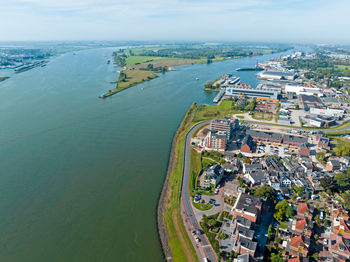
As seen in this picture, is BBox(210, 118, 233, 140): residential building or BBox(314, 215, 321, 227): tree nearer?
BBox(314, 215, 321, 227): tree

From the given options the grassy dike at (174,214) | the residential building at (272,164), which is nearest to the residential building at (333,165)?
the residential building at (272,164)

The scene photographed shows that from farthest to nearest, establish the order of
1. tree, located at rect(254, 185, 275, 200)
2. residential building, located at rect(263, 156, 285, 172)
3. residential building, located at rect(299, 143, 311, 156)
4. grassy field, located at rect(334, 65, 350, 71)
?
1. grassy field, located at rect(334, 65, 350, 71)
2. residential building, located at rect(299, 143, 311, 156)
3. residential building, located at rect(263, 156, 285, 172)
4. tree, located at rect(254, 185, 275, 200)

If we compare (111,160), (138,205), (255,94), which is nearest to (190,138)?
(111,160)

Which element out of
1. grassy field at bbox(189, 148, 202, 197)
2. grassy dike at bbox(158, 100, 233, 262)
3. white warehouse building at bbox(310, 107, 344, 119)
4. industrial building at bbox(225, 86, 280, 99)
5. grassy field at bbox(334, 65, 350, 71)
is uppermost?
grassy field at bbox(334, 65, 350, 71)

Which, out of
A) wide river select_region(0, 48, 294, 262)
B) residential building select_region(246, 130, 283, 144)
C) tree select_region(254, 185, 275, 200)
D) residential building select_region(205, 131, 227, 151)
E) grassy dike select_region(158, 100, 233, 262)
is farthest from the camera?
residential building select_region(246, 130, 283, 144)

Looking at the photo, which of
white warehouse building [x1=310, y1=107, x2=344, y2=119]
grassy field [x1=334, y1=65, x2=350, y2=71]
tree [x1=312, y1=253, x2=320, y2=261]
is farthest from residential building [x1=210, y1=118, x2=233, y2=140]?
grassy field [x1=334, y1=65, x2=350, y2=71]

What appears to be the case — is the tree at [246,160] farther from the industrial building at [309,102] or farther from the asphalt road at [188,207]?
the industrial building at [309,102]

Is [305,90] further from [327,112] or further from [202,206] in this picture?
[202,206]

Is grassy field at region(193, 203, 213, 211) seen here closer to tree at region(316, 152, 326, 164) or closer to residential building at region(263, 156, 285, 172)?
residential building at region(263, 156, 285, 172)
